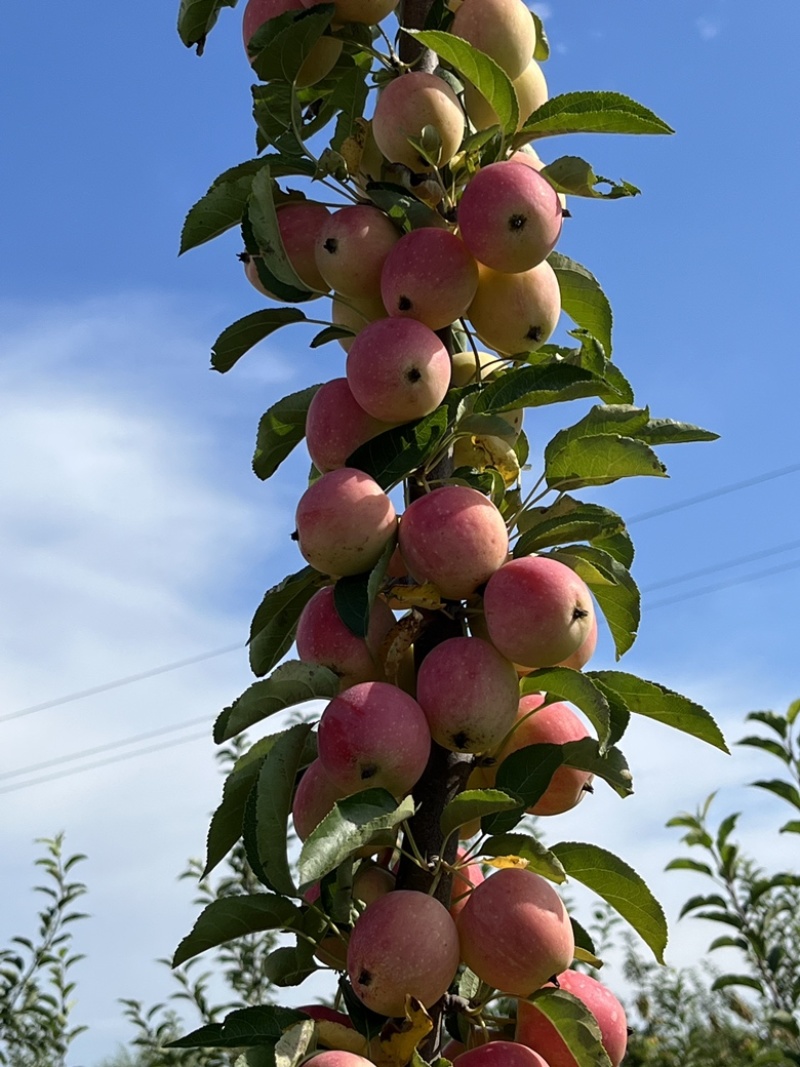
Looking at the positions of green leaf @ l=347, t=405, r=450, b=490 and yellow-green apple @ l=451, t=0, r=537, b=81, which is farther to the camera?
yellow-green apple @ l=451, t=0, r=537, b=81

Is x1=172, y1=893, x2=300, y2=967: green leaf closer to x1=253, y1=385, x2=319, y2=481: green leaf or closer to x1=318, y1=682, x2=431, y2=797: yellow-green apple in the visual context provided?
x1=318, y1=682, x2=431, y2=797: yellow-green apple

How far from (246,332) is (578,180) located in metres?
0.55

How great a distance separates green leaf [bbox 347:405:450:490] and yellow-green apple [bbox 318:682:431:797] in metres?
0.28

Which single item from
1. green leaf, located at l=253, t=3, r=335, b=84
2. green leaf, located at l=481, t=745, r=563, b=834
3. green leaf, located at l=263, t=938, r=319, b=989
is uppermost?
green leaf, located at l=253, t=3, r=335, b=84

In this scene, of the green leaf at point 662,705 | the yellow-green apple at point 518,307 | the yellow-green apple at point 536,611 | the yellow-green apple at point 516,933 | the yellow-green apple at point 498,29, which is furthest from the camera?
the yellow-green apple at point 498,29

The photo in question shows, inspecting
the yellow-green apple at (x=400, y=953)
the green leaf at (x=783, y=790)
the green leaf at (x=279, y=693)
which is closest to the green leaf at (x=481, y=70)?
the green leaf at (x=279, y=693)

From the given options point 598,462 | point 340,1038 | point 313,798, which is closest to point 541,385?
point 598,462

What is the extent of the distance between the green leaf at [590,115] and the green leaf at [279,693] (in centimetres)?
84

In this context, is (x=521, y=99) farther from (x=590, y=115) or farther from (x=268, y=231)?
(x=268, y=231)

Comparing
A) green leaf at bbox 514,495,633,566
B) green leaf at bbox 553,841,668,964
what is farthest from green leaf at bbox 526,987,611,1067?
green leaf at bbox 514,495,633,566

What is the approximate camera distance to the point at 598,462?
1391 mm

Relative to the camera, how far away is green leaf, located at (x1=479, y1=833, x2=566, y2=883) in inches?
46.7

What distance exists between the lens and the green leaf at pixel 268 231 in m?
1.42

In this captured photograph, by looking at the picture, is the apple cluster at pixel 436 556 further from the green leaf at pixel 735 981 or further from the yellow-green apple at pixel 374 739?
the green leaf at pixel 735 981
